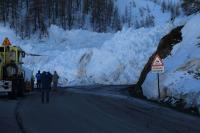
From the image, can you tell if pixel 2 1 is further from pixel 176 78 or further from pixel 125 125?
pixel 125 125

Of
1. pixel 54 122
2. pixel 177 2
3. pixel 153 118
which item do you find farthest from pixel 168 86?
pixel 177 2

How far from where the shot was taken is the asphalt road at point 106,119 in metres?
17.0

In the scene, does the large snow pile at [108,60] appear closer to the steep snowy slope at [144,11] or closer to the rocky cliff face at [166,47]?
the rocky cliff face at [166,47]

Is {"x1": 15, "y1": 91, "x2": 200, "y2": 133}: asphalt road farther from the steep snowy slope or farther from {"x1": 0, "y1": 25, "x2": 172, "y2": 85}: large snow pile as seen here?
the steep snowy slope

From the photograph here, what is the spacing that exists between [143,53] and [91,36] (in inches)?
846

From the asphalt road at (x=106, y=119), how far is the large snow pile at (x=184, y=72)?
140cm

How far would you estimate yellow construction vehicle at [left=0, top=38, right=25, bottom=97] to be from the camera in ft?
113

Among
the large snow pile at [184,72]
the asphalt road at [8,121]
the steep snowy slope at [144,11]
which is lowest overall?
the asphalt road at [8,121]

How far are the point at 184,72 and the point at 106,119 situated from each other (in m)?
9.91

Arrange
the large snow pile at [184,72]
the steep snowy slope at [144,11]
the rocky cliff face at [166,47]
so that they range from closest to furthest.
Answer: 1. the large snow pile at [184,72]
2. the rocky cliff face at [166,47]
3. the steep snowy slope at [144,11]

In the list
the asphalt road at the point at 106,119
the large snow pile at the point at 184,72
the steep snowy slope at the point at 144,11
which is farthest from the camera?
the steep snowy slope at the point at 144,11

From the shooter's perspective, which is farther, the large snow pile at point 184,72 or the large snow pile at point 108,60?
the large snow pile at point 108,60

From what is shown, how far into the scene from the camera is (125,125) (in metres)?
18.0

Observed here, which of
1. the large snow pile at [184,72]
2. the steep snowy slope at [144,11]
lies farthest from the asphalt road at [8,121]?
the steep snowy slope at [144,11]
